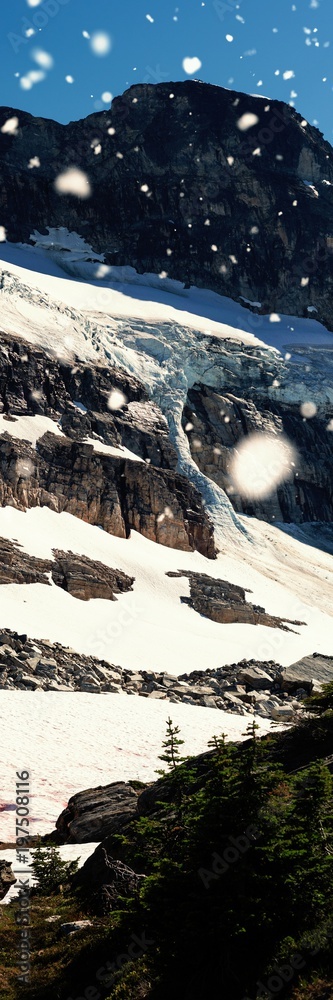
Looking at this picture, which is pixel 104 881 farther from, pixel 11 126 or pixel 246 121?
pixel 246 121

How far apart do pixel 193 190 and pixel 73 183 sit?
96.5ft

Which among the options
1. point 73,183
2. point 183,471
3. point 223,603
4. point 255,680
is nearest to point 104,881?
point 255,680

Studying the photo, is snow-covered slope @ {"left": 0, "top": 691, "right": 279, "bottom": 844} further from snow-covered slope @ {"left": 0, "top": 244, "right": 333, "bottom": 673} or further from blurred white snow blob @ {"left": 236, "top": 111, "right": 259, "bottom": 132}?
blurred white snow blob @ {"left": 236, "top": 111, "right": 259, "bottom": 132}

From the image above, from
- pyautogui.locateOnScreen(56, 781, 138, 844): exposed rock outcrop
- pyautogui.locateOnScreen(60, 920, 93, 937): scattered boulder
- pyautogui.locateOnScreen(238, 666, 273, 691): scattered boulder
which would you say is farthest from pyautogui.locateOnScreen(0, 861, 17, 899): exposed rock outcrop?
pyautogui.locateOnScreen(238, 666, 273, 691): scattered boulder

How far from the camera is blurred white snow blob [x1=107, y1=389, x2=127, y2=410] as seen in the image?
81694 millimetres

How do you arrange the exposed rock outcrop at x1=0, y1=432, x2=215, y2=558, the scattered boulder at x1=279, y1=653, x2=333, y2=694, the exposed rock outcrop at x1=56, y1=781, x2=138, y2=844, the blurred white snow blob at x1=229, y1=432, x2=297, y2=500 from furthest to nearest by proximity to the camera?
the blurred white snow blob at x1=229, y1=432, x2=297, y2=500 → the exposed rock outcrop at x1=0, y1=432, x2=215, y2=558 → the scattered boulder at x1=279, y1=653, x2=333, y2=694 → the exposed rock outcrop at x1=56, y1=781, x2=138, y2=844

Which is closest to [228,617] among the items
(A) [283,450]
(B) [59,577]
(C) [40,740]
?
(B) [59,577]

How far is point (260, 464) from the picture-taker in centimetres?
10119

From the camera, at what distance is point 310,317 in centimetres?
15575

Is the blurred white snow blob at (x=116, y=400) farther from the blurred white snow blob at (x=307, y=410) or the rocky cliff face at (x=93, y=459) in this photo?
the blurred white snow blob at (x=307, y=410)

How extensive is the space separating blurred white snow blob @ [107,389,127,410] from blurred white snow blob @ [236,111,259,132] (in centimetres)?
12761

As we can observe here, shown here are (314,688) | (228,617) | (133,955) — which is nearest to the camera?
(133,955)

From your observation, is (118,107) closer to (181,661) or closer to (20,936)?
(181,661)

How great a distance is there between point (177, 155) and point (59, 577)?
15522 cm
